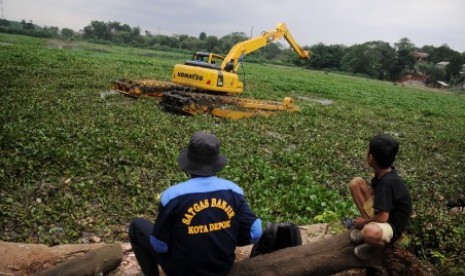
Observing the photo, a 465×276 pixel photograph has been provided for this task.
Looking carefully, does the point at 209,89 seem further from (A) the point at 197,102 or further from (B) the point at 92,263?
(B) the point at 92,263

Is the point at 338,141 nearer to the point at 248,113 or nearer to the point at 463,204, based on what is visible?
the point at 248,113

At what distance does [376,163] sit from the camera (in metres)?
3.60

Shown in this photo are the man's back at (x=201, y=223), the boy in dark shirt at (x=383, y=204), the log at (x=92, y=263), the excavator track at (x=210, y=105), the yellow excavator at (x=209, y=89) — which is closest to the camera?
the man's back at (x=201, y=223)

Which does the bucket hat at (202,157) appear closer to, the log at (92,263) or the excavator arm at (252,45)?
the log at (92,263)

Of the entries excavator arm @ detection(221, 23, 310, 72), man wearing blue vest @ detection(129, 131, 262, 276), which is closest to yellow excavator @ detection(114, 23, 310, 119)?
excavator arm @ detection(221, 23, 310, 72)

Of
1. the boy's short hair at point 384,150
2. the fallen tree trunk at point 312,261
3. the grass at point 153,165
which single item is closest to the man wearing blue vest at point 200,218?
the fallen tree trunk at point 312,261

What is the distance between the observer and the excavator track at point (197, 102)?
1229cm

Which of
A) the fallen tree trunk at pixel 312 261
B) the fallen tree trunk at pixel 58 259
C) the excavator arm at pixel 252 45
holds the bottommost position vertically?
the fallen tree trunk at pixel 58 259

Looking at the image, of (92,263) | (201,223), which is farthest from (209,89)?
(201,223)

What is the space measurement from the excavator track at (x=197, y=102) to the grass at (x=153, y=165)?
0.42m

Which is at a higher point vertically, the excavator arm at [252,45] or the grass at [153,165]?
the excavator arm at [252,45]

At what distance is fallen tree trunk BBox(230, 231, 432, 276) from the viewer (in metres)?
3.49

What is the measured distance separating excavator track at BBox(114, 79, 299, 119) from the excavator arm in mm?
1209

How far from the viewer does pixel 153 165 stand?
7574mm
